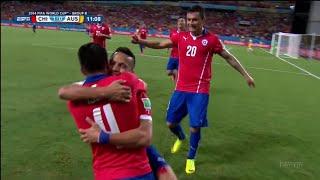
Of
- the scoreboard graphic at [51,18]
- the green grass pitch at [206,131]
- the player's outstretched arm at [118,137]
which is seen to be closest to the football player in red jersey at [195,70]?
the green grass pitch at [206,131]

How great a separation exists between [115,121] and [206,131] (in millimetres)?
5970

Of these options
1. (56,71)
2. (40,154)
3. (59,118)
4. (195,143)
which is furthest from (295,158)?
(56,71)

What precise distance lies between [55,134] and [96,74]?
519 centimetres

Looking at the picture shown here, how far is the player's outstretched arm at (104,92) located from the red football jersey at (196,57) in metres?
3.71

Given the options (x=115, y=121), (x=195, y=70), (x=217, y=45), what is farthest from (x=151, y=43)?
(x=115, y=121)

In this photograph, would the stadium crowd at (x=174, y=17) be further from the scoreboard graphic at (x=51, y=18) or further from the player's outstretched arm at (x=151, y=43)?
the player's outstretched arm at (x=151, y=43)

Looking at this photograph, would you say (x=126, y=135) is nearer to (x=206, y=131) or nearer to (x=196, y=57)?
(x=196, y=57)

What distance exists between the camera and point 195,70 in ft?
22.8

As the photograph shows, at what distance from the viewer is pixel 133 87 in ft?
11.1

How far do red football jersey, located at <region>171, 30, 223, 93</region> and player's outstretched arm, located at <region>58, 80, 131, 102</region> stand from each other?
3713 millimetres

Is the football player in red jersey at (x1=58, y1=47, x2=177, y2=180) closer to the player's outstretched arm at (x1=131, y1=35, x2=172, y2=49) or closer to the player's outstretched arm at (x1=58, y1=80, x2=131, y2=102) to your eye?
the player's outstretched arm at (x1=58, y1=80, x2=131, y2=102)

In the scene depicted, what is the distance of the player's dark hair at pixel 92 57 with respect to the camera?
126 inches

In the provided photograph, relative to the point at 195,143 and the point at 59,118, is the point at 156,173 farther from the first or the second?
the point at 59,118

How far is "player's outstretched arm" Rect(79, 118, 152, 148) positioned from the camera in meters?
3.28
